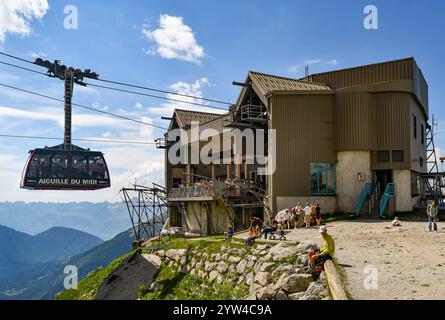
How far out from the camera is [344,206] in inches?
1282

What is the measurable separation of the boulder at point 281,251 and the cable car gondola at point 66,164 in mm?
22405

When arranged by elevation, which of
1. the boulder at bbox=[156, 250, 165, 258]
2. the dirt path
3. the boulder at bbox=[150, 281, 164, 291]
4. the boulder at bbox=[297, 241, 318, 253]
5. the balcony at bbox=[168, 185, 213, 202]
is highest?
the balcony at bbox=[168, 185, 213, 202]

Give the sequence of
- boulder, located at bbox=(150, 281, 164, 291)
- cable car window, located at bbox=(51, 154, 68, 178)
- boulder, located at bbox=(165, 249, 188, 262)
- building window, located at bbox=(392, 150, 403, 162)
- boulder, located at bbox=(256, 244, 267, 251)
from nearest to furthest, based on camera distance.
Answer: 1. boulder, located at bbox=(256, 244, 267, 251)
2. boulder, located at bbox=(150, 281, 164, 291)
3. boulder, located at bbox=(165, 249, 188, 262)
4. building window, located at bbox=(392, 150, 403, 162)
5. cable car window, located at bbox=(51, 154, 68, 178)

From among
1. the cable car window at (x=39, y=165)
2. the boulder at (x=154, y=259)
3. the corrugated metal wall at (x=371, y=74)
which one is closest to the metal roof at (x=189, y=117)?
the corrugated metal wall at (x=371, y=74)

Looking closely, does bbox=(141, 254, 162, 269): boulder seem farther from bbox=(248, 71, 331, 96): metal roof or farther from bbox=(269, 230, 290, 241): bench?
bbox=(248, 71, 331, 96): metal roof

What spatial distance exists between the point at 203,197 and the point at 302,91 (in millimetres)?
11900

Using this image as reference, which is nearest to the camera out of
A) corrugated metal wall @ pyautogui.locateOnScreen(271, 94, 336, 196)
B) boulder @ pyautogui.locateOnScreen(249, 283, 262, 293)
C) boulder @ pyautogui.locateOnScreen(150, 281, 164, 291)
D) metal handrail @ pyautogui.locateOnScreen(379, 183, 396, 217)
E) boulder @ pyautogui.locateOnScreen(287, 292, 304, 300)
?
boulder @ pyautogui.locateOnScreen(287, 292, 304, 300)

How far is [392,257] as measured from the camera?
652 inches

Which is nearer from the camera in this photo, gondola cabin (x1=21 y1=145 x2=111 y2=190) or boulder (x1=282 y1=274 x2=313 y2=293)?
boulder (x1=282 y1=274 x2=313 y2=293)

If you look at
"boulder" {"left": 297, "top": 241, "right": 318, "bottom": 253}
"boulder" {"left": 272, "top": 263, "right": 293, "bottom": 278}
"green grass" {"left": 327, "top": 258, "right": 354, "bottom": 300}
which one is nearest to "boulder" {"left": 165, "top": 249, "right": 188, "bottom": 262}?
"boulder" {"left": 272, "top": 263, "right": 293, "bottom": 278}

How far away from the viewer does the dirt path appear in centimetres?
1202

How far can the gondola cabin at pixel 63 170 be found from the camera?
35.2 m

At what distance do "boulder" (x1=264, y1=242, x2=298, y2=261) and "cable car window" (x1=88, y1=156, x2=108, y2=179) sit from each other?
22805 mm
